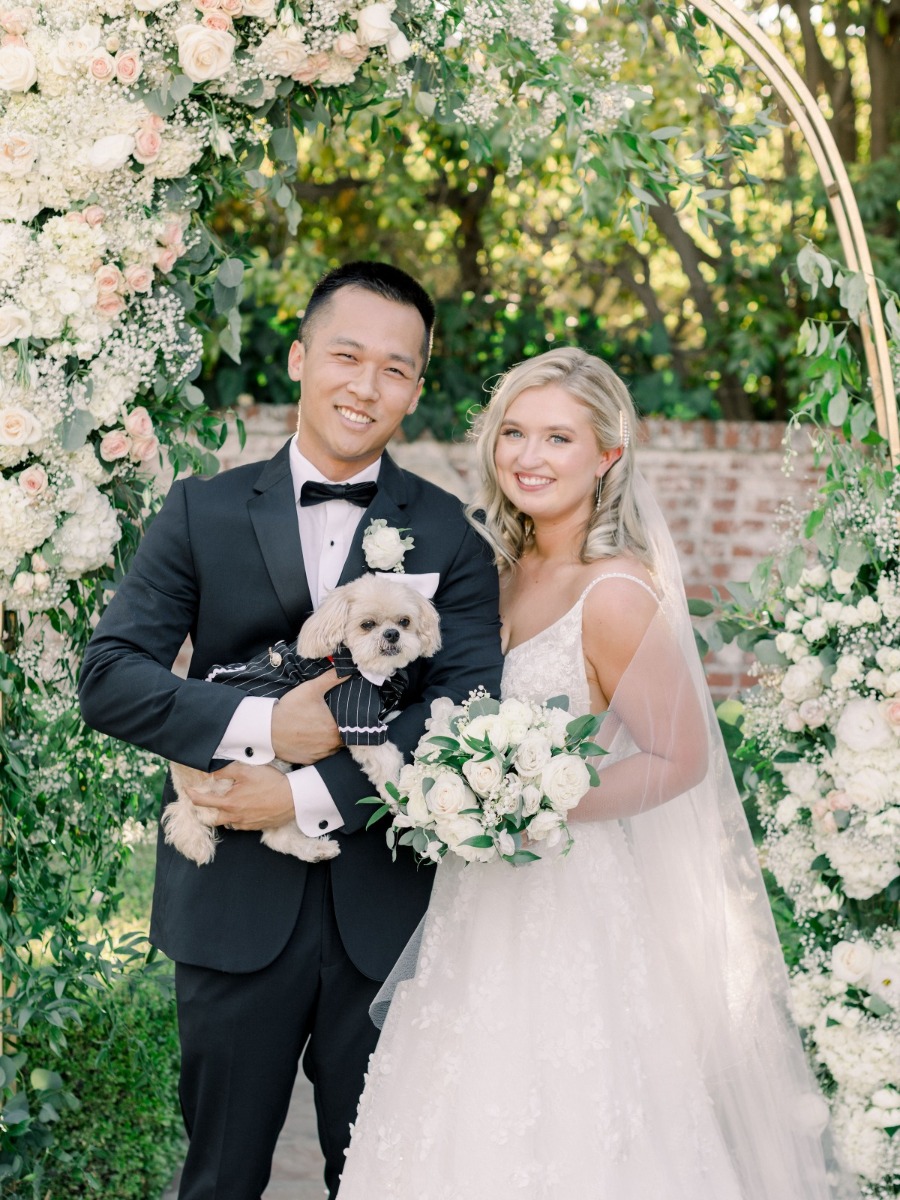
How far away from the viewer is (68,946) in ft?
9.56

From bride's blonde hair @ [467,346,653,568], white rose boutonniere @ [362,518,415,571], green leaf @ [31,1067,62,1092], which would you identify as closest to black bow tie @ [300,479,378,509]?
white rose boutonniere @ [362,518,415,571]

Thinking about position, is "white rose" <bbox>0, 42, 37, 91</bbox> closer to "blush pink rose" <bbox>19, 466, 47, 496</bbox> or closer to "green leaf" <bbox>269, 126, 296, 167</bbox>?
"green leaf" <bbox>269, 126, 296, 167</bbox>

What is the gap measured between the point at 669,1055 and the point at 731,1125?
0.98 ft

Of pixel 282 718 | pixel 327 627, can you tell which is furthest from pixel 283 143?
pixel 282 718

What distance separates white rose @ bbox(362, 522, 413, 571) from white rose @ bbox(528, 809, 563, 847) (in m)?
0.57

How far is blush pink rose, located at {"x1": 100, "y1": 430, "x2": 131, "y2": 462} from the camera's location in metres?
2.72

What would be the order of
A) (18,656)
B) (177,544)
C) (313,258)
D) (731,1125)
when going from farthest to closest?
(313,258) → (18,656) → (731,1125) → (177,544)

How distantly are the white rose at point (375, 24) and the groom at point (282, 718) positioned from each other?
20.0 inches

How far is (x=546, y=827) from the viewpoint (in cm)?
214

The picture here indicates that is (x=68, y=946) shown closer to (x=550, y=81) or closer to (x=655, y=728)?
(x=655, y=728)

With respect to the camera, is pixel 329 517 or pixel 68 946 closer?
pixel 329 517

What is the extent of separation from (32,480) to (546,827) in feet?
4.43

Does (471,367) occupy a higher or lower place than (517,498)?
higher

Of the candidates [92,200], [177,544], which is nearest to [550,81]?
[92,200]
